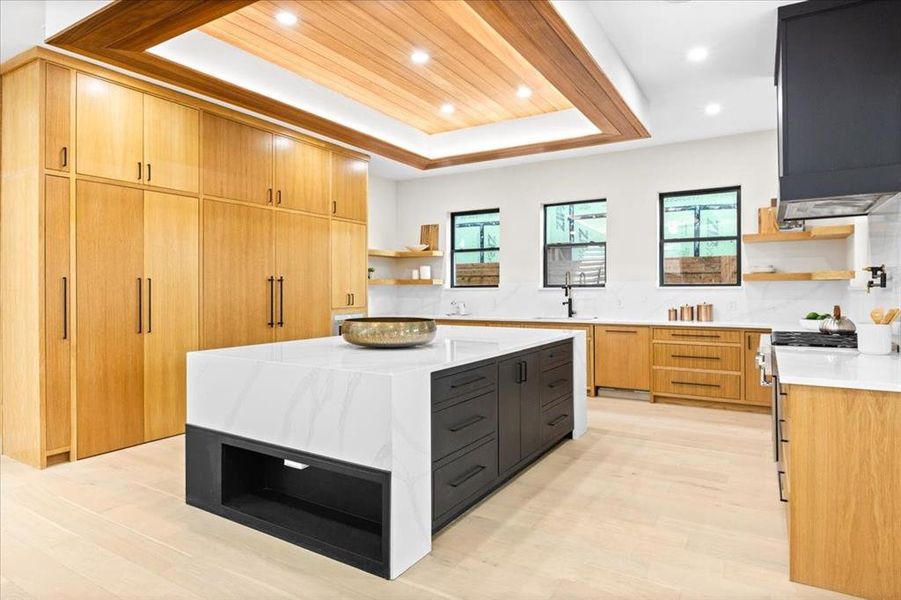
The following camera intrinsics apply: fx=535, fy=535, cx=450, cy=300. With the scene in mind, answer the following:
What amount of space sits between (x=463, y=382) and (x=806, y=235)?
13.7ft

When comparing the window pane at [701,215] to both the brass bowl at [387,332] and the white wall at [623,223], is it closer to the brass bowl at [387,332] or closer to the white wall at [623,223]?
the white wall at [623,223]

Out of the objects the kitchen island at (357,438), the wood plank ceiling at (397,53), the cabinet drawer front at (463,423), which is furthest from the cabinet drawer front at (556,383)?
the wood plank ceiling at (397,53)

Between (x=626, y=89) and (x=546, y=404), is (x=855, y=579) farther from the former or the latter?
(x=626, y=89)

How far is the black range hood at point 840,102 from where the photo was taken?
2508 mm

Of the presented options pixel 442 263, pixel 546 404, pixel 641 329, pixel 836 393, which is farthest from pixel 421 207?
pixel 836 393

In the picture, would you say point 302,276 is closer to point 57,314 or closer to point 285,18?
point 57,314

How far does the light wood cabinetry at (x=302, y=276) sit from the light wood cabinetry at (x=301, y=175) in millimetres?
136

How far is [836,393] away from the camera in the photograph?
6.48 feet

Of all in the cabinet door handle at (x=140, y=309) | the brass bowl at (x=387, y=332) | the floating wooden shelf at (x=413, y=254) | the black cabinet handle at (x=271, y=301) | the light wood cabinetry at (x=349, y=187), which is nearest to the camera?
the brass bowl at (x=387, y=332)

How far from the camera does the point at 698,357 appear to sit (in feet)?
17.1

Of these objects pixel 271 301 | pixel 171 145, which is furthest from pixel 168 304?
pixel 171 145

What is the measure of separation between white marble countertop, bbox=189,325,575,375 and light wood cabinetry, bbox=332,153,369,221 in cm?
256

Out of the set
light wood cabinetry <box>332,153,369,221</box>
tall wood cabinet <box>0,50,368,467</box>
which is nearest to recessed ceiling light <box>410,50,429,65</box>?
tall wood cabinet <box>0,50,368,467</box>

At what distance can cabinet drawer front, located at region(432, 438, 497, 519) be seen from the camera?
2.39 meters
